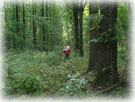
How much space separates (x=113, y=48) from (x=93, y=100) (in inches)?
79.2

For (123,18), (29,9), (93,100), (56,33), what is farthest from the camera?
(29,9)

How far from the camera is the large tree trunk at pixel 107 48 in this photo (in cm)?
481

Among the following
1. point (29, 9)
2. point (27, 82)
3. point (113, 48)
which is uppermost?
point (29, 9)

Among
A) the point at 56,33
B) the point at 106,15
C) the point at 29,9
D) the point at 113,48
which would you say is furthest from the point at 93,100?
the point at 29,9

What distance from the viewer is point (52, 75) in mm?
7086

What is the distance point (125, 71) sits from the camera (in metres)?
4.97

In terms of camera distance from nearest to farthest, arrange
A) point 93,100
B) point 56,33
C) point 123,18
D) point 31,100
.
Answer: point 93,100 < point 31,100 < point 123,18 < point 56,33

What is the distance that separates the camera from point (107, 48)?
500 cm

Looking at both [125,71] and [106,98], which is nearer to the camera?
[106,98]

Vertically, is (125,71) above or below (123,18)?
below

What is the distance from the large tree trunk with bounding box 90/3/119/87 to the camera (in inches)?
189

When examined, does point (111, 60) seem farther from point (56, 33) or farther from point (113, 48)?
point (56, 33)

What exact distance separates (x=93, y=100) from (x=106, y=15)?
9.80 feet

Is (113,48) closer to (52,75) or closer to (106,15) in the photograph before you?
(106,15)
